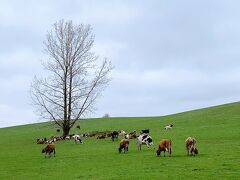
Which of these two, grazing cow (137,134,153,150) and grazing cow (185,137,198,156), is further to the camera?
grazing cow (137,134,153,150)

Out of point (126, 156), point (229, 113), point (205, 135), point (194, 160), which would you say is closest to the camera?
point (194, 160)

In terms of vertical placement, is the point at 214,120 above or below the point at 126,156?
above

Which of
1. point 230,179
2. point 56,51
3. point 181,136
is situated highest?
point 56,51

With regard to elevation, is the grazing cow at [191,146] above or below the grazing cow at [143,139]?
below

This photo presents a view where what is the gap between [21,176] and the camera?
2638 cm

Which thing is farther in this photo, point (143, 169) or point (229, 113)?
point (229, 113)

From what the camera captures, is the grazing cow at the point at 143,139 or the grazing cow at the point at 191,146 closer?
the grazing cow at the point at 191,146

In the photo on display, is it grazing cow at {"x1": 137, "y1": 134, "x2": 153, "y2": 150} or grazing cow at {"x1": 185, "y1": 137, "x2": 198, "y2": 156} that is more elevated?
grazing cow at {"x1": 137, "y1": 134, "x2": 153, "y2": 150}

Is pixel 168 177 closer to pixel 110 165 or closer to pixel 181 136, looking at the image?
pixel 110 165

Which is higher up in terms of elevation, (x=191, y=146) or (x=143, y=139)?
(x=143, y=139)

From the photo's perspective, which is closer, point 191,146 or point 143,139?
point 191,146

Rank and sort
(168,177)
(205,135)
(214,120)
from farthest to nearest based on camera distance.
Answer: (214,120) < (205,135) < (168,177)

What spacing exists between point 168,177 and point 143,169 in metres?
3.36

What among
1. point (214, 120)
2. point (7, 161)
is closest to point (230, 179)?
point (7, 161)
